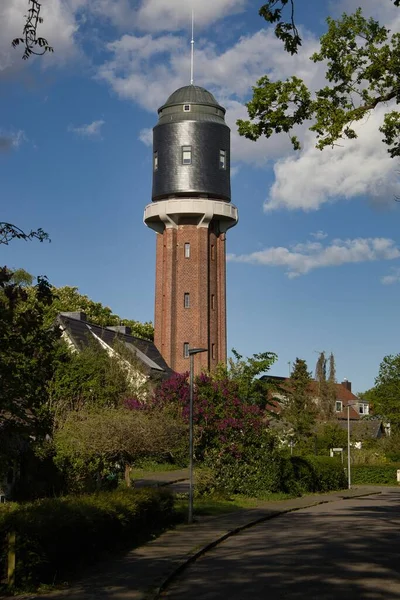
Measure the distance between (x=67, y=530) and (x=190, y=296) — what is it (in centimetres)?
5396

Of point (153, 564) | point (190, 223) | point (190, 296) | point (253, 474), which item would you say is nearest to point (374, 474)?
point (190, 296)

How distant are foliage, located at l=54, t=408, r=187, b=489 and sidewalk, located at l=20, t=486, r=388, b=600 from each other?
3.53 m

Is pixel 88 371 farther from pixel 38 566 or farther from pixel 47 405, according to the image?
pixel 38 566

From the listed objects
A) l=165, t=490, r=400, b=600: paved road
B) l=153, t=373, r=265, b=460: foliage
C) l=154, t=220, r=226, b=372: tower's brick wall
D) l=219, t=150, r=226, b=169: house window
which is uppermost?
l=219, t=150, r=226, b=169: house window

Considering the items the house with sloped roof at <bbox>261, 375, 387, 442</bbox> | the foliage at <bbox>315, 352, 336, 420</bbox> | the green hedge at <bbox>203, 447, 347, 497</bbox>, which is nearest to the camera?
the green hedge at <bbox>203, 447, 347, 497</bbox>

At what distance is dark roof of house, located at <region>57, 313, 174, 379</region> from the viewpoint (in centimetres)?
4966

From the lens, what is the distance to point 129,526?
1966cm

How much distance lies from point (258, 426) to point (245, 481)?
2.58 meters

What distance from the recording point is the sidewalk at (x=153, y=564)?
1366 cm

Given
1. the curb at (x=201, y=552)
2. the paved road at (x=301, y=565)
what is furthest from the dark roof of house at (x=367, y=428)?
the paved road at (x=301, y=565)

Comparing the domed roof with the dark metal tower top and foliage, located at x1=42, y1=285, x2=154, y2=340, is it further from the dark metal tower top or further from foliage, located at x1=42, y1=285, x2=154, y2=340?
foliage, located at x1=42, y1=285, x2=154, y2=340

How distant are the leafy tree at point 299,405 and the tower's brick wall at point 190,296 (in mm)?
7899

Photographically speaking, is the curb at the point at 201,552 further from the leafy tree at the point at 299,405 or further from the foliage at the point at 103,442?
the leafy tree at the point at 299,405

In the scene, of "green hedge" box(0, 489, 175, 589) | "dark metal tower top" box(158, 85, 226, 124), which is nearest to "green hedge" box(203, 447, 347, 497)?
"green hedge" box(0, 489, 175, 589)
